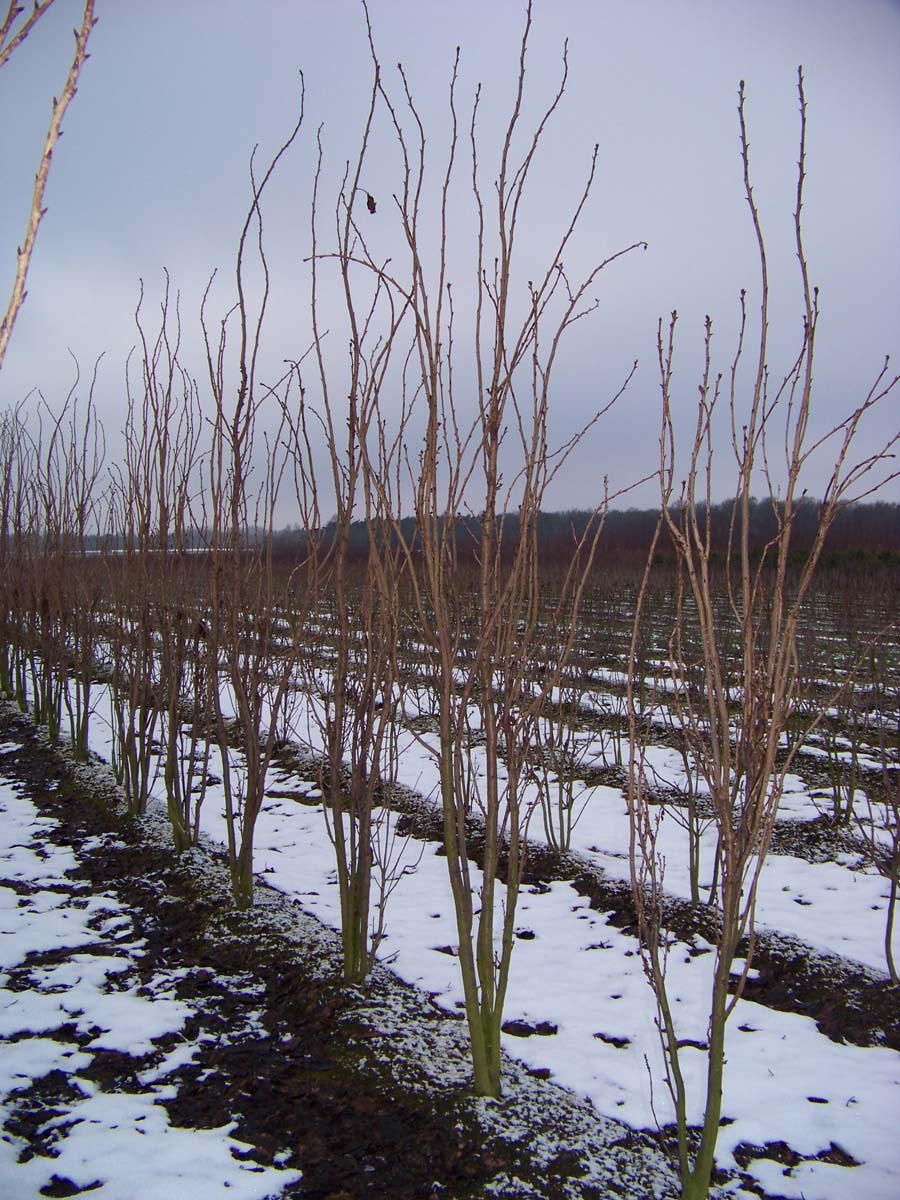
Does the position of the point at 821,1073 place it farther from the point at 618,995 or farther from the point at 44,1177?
the point at 44,1177

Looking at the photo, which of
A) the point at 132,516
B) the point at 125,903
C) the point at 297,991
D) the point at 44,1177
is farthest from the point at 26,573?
the point at 44,1177

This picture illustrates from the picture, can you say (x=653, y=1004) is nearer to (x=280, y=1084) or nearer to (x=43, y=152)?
(x=280, y=1084)

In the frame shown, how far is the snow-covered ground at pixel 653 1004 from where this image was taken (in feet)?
6.32

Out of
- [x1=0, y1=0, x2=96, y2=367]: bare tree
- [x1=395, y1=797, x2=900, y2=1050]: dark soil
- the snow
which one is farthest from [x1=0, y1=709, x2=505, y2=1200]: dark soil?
[x1=0, y1=0, x2=96, y2=367]: bare tree

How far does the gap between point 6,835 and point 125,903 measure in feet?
3.94

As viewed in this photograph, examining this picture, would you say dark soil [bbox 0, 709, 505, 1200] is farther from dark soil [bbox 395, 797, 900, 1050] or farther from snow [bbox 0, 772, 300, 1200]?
dark soil [bbox 395, 797, 900, 1050]

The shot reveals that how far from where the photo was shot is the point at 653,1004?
8.45ft

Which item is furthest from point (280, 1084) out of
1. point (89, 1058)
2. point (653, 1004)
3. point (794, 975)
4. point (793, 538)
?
point (793, 538)

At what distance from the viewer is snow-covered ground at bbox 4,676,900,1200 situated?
193 centimetres

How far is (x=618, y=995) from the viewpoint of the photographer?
2598mm

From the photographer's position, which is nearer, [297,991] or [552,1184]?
[552,1184]

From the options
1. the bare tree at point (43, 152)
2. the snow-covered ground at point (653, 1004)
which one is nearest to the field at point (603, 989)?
the snow-covered ground at point (653, 1004)

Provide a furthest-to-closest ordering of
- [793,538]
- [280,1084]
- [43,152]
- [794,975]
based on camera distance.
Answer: [793,538], [794,975], [280,1084], [43,152]

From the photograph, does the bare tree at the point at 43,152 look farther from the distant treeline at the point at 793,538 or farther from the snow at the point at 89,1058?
the distant treeline at the point at 793,538
